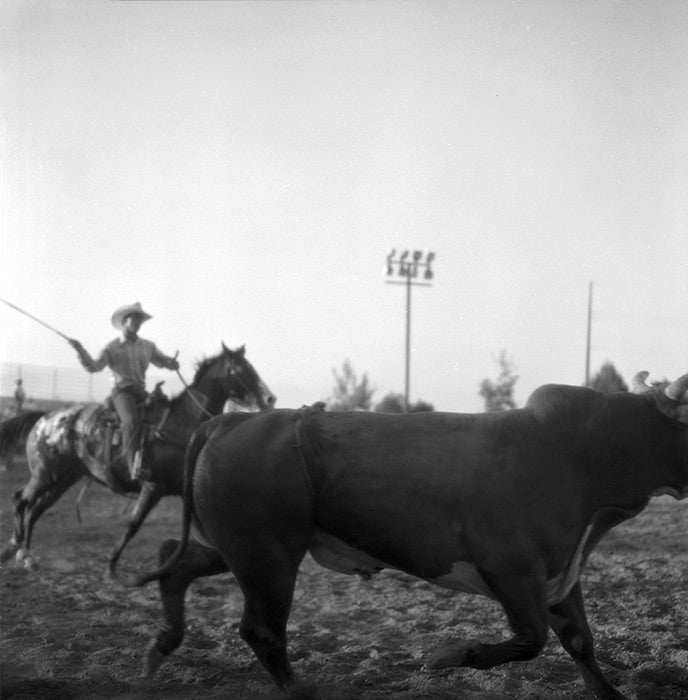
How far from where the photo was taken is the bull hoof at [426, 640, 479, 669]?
3.25 m

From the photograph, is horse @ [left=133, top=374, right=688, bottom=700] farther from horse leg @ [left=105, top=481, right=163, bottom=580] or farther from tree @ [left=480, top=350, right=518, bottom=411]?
tree @ [left=480, top=350, right=518, bottom=411]

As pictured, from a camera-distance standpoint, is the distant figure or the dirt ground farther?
the distant figure

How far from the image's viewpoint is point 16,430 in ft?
28.5

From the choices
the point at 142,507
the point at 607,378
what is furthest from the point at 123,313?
the point at 607,378

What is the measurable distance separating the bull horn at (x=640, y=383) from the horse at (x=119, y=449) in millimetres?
4474

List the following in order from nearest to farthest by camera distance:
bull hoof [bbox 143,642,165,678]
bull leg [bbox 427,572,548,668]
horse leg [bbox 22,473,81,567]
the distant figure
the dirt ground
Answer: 1. bull leg [bbox 427,572,548,668]
2. the dirt ground
3. bull hoof [bbox 143,642,165,678]
4. horse leg [bbox 22,473,81,567]
5. the distant figure

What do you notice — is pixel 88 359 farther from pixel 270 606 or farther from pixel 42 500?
pixel 270 606

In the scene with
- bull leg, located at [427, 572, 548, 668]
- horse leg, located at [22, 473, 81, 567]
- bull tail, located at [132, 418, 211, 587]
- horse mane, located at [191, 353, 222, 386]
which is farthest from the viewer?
horse mane, located at [191, 353, 222, 386]

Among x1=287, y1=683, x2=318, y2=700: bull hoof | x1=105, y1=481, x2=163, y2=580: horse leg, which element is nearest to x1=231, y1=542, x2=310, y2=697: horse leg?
x1=287, y1=683, x2=318, y2=700: bull hoof

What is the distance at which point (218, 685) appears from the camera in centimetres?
396

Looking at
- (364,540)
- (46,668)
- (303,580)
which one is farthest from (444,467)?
(303,580)

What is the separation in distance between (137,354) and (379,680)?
15.3ft

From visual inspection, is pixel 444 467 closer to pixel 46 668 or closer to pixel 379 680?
pixel 379 680

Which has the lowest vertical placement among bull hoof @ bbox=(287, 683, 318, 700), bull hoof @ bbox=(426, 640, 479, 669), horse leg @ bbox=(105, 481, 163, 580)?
horse leg @ bbox=(105, 481, 163, 580)
